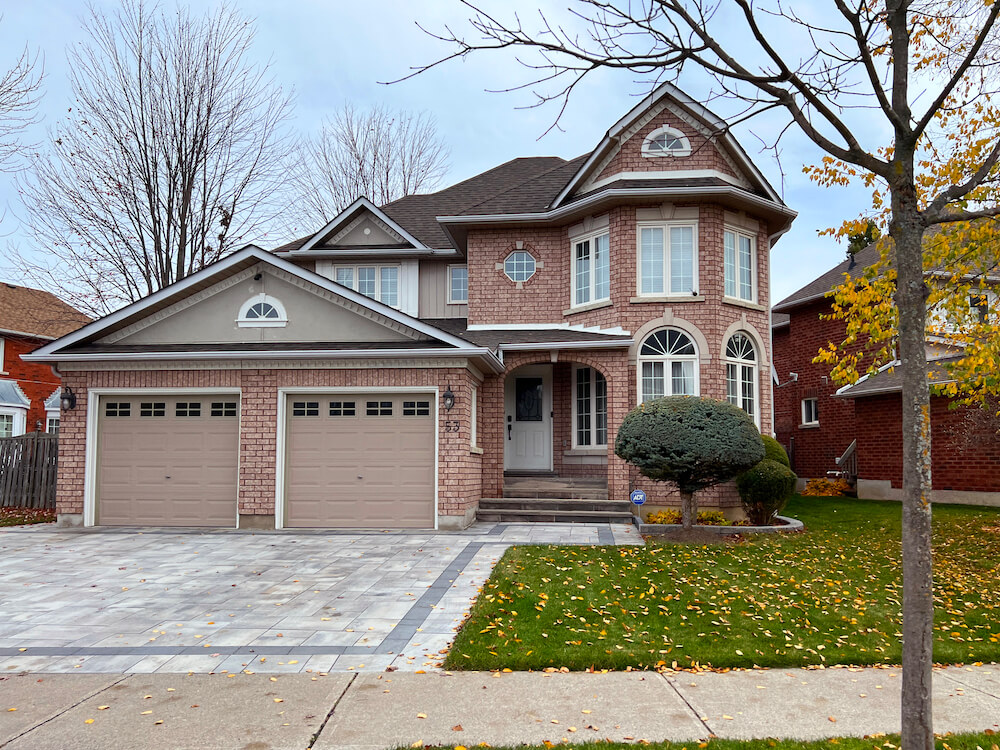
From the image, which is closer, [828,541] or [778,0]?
[778,0]

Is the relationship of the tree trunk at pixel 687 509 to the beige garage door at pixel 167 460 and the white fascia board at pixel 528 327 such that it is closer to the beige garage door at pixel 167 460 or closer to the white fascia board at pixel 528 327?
the white fascia board at pixel 528 327

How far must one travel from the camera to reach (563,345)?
1448 cm

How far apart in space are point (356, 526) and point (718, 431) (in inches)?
249

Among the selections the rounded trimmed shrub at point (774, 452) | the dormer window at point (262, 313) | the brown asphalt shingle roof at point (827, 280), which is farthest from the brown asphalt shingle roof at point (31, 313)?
the brown asphalt shingle roof at point (827, 280)

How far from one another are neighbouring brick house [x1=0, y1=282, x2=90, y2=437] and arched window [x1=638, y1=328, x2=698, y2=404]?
20343 millimetres

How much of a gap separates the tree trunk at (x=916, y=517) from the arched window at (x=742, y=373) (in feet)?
37.7

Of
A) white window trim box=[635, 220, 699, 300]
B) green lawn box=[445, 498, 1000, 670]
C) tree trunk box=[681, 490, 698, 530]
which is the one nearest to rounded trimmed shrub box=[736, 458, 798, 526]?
green lawn box=[445, 498, 1000, 670]

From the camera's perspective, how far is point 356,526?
1297 centimetres

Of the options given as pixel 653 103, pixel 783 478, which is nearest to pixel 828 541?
pixel 783 478

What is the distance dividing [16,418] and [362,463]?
2084cm

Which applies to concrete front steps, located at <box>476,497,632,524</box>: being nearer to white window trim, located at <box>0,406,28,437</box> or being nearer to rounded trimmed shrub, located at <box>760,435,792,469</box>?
rounded trimmed shrub, located at <box>760,435,792,469</box>

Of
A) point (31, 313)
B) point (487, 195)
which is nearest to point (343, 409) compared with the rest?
point (487, 195)

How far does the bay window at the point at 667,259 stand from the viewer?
1473 cm

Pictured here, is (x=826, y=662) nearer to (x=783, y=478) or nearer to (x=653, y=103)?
(x=783, y=478)
